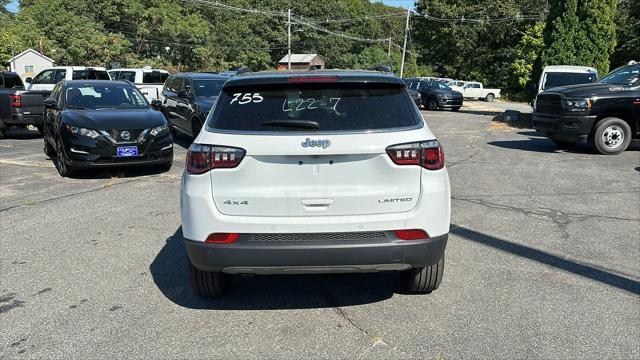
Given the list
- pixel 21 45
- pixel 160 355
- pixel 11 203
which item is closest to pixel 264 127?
pixel 160 355

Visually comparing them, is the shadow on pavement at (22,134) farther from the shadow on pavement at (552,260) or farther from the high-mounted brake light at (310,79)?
the high-mounted brake light at (310,79)

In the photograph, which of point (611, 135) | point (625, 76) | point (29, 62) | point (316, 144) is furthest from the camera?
point (29, 62)

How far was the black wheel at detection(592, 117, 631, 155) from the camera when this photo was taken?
11312 millimetres

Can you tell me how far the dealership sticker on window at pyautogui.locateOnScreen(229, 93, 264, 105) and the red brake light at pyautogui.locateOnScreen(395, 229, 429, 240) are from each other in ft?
4.26

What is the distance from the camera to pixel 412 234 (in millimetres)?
3434

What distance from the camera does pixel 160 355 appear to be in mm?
3275

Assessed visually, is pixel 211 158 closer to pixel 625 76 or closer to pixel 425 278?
pixel 425 278

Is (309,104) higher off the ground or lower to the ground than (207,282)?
higher

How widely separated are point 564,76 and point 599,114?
739cm

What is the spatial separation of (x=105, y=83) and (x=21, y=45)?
53580 mm

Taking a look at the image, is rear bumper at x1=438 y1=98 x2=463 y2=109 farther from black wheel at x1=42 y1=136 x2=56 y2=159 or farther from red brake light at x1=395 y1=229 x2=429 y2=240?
red brake light at x1=395 y1=229 x2=429 y2=240

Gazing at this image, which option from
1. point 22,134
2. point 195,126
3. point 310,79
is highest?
point 310,79

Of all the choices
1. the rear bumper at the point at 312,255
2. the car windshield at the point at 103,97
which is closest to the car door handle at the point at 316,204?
the rear bumper at the point at 312,255

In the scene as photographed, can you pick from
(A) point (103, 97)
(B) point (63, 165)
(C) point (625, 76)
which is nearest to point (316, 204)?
(B) point (63, 165)
